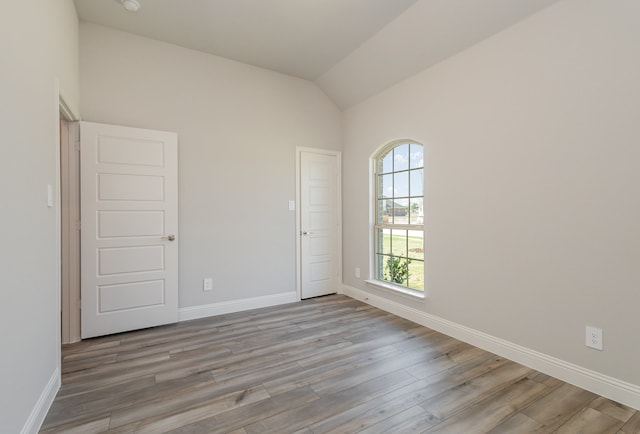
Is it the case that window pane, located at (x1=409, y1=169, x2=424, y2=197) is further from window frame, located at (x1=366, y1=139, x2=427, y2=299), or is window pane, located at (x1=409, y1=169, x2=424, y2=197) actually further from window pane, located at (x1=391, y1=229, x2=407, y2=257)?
window pane, located at (x1=391, y1=229, x2=407, y2=257)

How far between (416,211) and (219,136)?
2.48 meters

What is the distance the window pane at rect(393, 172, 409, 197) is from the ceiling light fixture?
310cm

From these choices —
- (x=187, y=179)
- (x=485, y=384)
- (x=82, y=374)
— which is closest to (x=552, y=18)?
(x=485, y=384)

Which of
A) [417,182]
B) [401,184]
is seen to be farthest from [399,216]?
[417,182]

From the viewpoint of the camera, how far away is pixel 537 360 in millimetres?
2365

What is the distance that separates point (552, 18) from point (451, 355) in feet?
8.91

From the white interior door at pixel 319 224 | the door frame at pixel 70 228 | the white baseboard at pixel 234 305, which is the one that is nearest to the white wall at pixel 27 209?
the door frame at pixel 70 228

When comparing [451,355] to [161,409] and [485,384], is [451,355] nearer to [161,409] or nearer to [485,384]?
[485,384]

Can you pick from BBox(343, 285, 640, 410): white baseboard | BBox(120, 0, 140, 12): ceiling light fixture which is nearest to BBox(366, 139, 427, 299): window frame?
BBox(343, 285, 640, 410): white baseboard

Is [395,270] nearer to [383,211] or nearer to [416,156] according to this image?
[383,211]

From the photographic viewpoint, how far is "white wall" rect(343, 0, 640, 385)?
6.47 feet

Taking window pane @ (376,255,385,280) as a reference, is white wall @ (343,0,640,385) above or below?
above

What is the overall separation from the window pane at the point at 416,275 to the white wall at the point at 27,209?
3261 mm

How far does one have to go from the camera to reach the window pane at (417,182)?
3.44 meters
